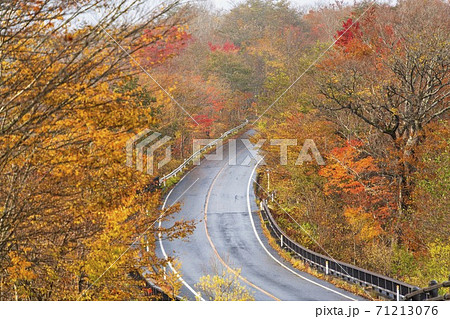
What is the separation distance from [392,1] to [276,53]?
12227 mm

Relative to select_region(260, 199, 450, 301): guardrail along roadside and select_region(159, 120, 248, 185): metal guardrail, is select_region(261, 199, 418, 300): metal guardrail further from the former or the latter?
select_region(159, 120, 248, 185): metal guardrail

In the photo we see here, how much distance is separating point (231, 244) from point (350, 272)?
25.4 feet

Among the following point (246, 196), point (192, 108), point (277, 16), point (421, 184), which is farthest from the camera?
point (277, 16)

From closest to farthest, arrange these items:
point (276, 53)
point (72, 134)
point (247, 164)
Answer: point (72, 134)
point (247, 164)
point (276, 53)

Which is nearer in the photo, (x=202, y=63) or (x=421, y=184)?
(x=421, y=184)

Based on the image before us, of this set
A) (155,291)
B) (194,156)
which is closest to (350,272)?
(155,291)

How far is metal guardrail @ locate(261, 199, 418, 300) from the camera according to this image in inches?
701

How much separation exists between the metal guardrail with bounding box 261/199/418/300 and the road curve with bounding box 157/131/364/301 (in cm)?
67

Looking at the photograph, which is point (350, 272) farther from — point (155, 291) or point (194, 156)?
point (194, 156)

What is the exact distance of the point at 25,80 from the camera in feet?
28.8

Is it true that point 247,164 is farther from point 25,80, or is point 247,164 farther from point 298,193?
point 25,80

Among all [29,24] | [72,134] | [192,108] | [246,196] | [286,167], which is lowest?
[246,196]

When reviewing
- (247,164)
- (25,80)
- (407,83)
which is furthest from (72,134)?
(247,164)

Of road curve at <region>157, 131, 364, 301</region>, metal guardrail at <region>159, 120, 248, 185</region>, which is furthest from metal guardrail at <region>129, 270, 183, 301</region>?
metal guardrail at <region>159, 120, 248, 185</region>
